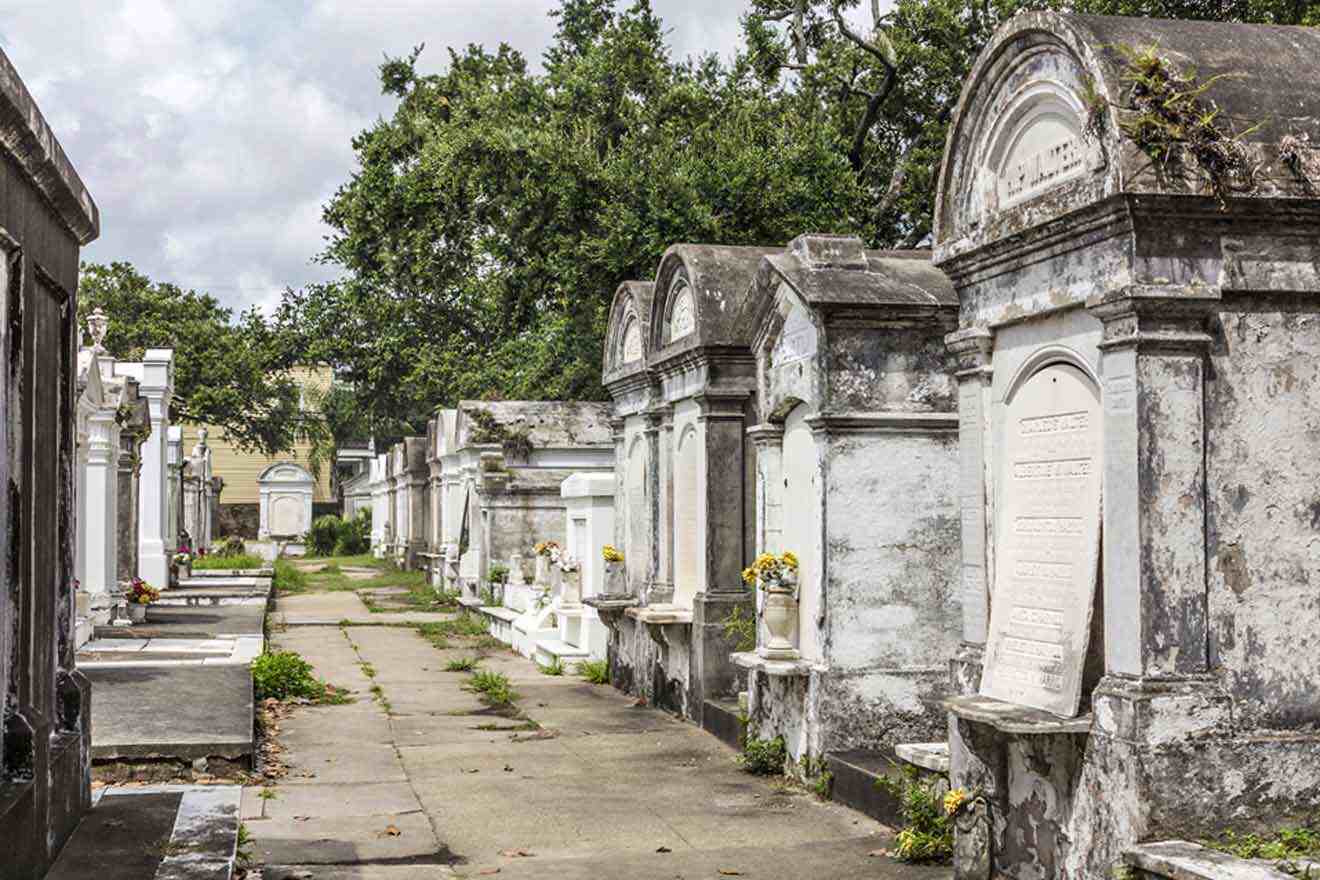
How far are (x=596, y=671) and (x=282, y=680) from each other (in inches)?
115

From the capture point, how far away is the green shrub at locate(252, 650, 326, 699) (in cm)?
1331

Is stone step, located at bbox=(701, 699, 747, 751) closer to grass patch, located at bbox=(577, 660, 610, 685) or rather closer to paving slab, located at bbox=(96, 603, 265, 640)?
grass patch, located at bbox=(577, 660, 610, 685)

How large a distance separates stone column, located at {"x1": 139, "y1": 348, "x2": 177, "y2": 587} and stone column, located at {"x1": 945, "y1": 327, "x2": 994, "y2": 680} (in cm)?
1625

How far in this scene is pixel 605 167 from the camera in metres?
21.8

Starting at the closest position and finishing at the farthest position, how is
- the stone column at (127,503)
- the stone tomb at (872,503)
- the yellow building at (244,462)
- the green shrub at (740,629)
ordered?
the stone tomb at (872,503) → the green shrub at (740,629) → the stone column at (127,503) → the yellow building at (244,462)

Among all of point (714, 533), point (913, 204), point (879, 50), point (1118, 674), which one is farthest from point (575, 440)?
point (1118, 674)

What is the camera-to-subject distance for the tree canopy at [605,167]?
66.0 ft

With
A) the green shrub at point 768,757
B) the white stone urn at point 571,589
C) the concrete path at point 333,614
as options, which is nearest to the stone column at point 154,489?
the concrete path at point 333,614

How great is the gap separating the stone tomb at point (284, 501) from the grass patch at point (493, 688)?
35152mm

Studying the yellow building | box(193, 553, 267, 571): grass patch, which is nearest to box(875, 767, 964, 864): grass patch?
box(193, 553, 267, 571): grass patch

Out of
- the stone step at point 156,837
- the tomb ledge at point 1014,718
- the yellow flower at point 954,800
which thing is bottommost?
the stone step at point 156,837

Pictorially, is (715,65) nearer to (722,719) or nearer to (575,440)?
(575,440)

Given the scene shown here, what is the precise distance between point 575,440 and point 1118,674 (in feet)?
58.1

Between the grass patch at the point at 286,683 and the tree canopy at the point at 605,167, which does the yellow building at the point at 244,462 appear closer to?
the tree canopy at the point at 605,167
